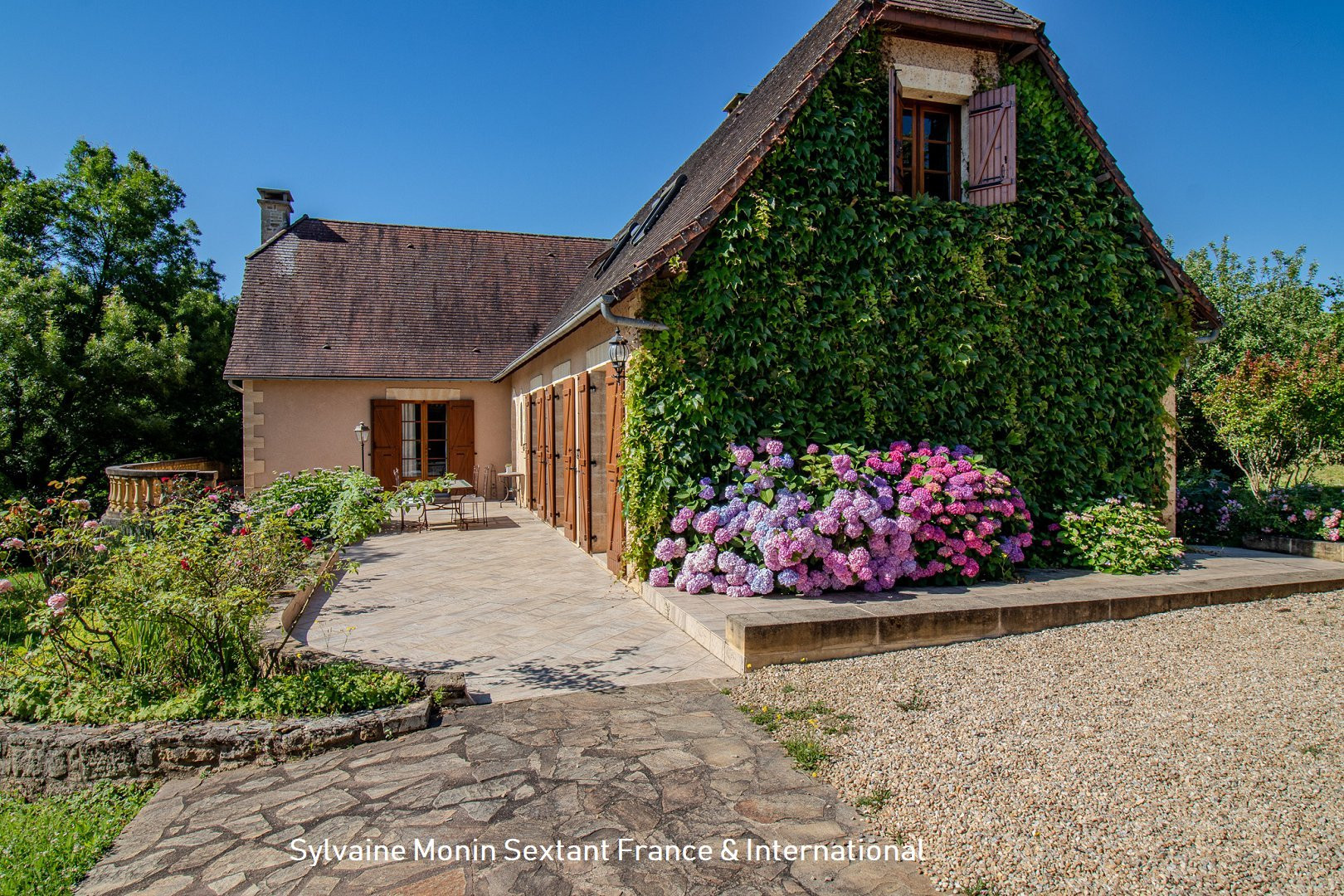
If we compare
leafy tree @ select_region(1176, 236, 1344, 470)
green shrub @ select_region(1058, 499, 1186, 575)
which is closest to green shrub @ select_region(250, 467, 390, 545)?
green shrub @ select_region(1058, 499, 1186, 575)

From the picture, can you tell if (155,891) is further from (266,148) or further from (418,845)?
(266,148)

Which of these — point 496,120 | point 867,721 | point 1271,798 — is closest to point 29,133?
point 496,120

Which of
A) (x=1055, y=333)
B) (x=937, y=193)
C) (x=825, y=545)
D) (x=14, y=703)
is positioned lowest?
(x=14, y=703)

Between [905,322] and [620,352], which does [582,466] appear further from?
[905,322]

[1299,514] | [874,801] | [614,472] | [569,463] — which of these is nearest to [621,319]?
[614,472]

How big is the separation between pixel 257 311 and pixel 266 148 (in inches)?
155

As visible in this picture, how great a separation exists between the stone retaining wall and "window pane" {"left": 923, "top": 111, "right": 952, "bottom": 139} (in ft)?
24.7

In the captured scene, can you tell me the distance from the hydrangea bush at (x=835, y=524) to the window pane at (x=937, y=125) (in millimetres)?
3387

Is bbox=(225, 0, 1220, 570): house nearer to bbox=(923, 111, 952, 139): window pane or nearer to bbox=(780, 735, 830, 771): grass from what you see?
bbox=(923, 111, 952, 139): window pane

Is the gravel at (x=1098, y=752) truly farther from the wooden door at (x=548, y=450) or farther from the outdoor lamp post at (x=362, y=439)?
the outdoor lamp post at (x=362, y=439)

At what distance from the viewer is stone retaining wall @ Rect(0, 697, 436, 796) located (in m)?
3.46

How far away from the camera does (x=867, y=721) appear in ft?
12.3

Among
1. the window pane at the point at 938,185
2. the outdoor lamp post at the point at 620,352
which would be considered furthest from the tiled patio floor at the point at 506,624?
the window pane at the point at 938,185

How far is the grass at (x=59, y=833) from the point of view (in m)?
2.71
